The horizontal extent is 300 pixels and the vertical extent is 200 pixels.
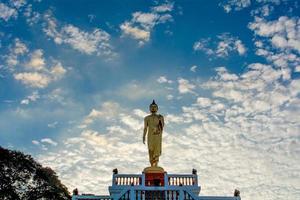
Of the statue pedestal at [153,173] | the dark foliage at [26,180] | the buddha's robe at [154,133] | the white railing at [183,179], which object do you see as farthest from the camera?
the dark foliage at [26,180]

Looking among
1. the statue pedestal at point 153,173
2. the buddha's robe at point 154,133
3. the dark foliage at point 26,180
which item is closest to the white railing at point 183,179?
the statue pedestal at point 153,173

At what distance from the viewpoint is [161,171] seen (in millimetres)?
19922

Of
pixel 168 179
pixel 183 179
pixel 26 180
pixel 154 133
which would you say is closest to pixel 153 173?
pixel 168 179

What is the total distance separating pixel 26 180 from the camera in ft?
94.0

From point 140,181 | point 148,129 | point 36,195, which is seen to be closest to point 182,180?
point 140,181

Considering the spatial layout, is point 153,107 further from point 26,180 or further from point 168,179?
point 26,180

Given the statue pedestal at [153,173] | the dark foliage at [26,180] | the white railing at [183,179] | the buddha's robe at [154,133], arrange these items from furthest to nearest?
the dark foliage at [26,180], the buddha's robe at [154,133], the statue pedestal at [153,173], the white railing at [183,179]

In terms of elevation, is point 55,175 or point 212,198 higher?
point 55,175

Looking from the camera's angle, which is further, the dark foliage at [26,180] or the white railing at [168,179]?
the dark foliage at [26,180]

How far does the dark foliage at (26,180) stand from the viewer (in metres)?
27.0

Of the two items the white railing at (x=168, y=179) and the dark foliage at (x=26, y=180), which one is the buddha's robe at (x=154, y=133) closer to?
the white railing at (x=168, y=179)

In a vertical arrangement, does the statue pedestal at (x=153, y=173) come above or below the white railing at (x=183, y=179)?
above

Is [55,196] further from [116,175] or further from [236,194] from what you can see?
[236,194]

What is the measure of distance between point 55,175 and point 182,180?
15.5 metres
